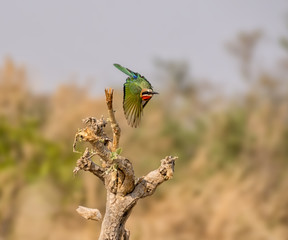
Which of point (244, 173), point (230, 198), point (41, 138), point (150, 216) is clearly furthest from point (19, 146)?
point (244, 173)

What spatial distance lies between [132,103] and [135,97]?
0.03 metres

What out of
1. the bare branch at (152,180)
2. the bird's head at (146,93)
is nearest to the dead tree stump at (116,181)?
the bare branch at (152,180)

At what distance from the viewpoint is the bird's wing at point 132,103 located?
278 centimetres

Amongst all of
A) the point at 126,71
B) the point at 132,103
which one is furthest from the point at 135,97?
Answer: the point at 126,71

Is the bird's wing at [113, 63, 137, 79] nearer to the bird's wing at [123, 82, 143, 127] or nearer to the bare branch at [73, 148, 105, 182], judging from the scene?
the bird's wing at [123, 82, 143, 127]

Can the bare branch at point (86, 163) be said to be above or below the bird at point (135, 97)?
below

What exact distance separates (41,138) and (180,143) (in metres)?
6.43

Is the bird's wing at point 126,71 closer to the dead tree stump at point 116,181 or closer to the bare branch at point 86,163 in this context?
the dead tree stump at point 116,181

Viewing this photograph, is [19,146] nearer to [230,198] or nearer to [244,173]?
[230,198]

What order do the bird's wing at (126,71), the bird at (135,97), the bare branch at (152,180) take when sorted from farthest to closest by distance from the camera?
the bare branch at (152,180) → the bird's wing at (126,71) → the bird at (135,97)

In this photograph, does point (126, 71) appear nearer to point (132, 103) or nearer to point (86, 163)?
point (132, 103)

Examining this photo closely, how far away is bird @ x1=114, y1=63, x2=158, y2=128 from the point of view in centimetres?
278

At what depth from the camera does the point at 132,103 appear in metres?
2.79

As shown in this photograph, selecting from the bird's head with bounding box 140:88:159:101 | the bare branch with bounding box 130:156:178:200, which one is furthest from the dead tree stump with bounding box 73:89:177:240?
the bird's head with bounding box 140:88:159:101
